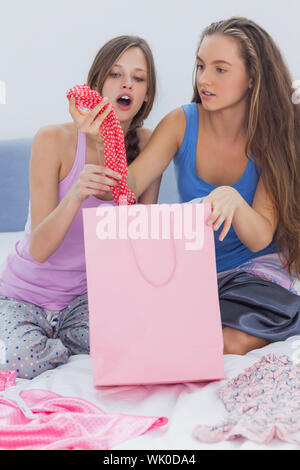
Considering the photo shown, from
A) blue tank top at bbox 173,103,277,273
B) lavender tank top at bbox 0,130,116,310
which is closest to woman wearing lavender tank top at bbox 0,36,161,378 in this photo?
lavender tank top at bbox 0,130,116,310

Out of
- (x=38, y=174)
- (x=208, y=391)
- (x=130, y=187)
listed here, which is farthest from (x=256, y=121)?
(x=208, y=391)

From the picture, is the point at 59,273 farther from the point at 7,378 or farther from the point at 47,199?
the point at 7,378

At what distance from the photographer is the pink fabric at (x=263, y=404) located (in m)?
0.77

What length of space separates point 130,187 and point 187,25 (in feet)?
3.45

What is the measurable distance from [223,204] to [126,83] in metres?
0.40

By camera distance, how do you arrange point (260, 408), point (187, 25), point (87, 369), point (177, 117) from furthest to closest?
point (187, 25), point (177, 117), point (87, 369), point (260, 408)

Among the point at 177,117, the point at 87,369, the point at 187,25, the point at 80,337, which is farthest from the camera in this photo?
the point at 187,25

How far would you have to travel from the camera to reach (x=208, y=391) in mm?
926

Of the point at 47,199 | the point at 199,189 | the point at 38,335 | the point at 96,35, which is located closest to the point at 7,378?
the point at 38,335

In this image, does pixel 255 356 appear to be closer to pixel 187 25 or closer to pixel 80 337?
pixel 80 337

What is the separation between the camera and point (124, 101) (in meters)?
1.22

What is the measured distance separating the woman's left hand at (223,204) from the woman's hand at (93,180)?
19cm

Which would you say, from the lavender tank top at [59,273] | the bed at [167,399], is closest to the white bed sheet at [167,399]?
the bed at [167,399]

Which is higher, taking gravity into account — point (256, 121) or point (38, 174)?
point (256, 121)
